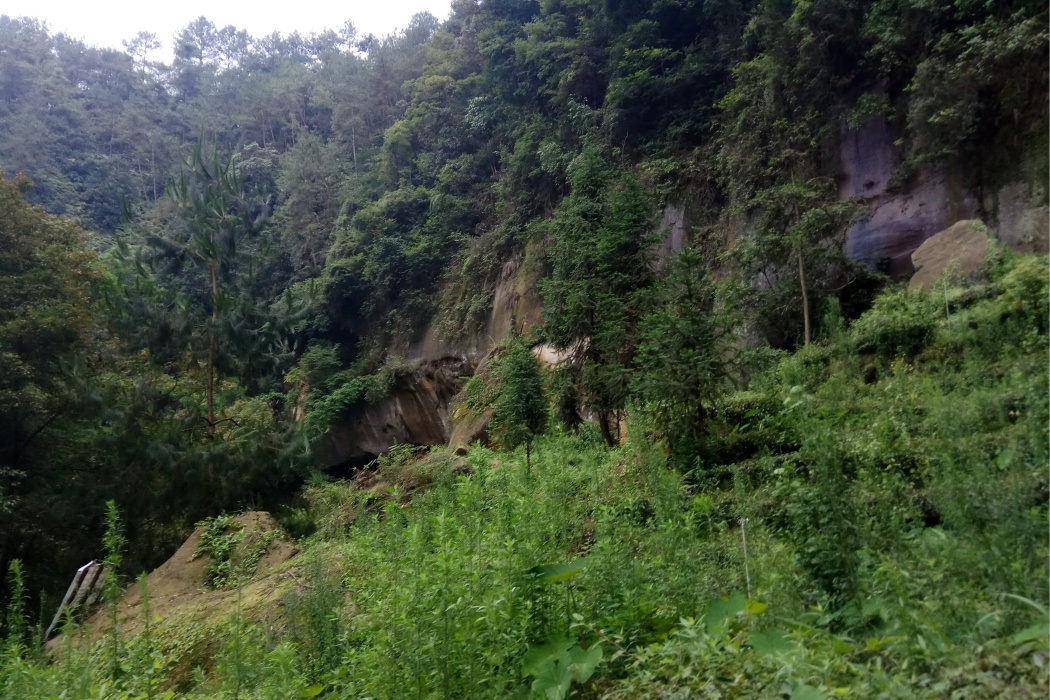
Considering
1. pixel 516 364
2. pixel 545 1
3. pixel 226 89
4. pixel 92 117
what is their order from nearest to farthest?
pixel 516 364, pixel 545 1, pixel 92 117, pixel 226 89

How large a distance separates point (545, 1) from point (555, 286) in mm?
13221

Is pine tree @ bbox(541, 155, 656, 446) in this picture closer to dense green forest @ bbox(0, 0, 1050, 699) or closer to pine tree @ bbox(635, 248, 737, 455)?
dense green forest @ bbox(0, 0, 1050, 699)

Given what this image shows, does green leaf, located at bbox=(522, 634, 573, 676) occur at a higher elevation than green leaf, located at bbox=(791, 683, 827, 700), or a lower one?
lower

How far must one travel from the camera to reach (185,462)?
37.2 ft

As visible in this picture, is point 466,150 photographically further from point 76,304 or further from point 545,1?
point 76,304

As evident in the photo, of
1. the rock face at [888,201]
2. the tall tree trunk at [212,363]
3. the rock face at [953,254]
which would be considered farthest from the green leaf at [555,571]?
the tall tree trunk at [212,363]

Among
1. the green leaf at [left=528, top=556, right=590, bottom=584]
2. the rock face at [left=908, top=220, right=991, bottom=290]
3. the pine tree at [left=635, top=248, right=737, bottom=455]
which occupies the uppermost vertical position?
the rock face at [left=908, top=220, right=991, bottom=290]

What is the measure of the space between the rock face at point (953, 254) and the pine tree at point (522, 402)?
5.42 m

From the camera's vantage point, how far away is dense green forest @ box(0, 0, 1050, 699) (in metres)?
3.21

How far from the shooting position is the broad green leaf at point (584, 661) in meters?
3.12

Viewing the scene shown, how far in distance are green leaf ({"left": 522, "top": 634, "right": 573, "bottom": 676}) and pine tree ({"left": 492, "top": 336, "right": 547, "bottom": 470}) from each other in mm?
4819

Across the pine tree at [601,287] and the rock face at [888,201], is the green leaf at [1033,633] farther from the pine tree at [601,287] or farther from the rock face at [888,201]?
the rock face at [888,201]

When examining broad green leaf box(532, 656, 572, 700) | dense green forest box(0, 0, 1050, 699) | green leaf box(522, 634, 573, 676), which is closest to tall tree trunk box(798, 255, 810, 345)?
dense green forest box(0, 0, 1050, 699)

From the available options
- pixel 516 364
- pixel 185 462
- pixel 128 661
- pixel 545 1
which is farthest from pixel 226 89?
pixel 128 661
